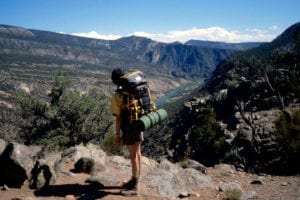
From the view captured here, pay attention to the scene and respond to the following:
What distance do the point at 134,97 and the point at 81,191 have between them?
2700 mm

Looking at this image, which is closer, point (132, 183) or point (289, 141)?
point (132, 183)

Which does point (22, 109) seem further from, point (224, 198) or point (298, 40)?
point (298, 40)

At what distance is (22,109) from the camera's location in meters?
22.5

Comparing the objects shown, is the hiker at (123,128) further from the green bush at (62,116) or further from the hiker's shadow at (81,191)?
the green bush at (62,116)

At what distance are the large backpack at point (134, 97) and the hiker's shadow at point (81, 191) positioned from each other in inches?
74.4

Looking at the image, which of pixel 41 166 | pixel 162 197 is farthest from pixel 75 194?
pixel 162 197

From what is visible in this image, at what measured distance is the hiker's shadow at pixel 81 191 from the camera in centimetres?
891

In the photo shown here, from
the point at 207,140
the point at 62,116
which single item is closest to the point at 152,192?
the point at 62,116

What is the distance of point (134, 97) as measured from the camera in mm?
8633

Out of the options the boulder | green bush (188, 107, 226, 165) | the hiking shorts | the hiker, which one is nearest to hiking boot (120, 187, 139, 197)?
the hiker

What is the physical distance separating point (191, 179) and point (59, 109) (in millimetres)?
13444

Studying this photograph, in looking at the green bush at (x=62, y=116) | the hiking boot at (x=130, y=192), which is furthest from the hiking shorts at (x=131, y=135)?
the green bush at (x=62, y=116)

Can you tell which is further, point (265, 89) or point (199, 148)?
point (265, 89)

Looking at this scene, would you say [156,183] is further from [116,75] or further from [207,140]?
[207,140]
